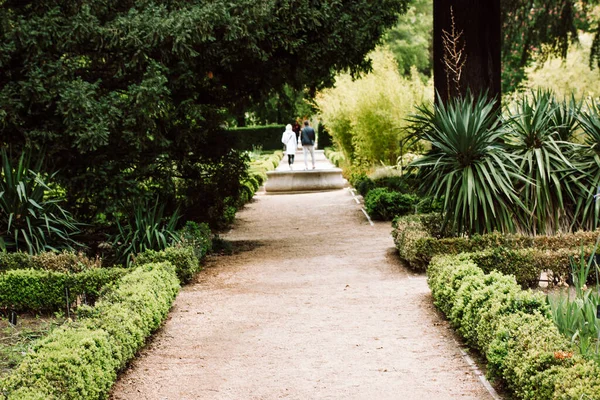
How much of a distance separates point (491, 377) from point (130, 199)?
639 cm

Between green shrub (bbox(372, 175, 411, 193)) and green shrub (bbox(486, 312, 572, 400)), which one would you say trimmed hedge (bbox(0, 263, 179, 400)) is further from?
green shrub (bbox(372, 175, 411, 193))

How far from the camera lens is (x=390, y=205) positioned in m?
15.6

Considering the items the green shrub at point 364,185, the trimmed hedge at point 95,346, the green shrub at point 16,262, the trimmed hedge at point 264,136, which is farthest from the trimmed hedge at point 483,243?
the trimmed hedge at point 264,136

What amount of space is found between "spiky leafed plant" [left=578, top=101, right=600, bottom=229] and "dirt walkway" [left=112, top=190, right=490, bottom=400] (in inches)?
91.7

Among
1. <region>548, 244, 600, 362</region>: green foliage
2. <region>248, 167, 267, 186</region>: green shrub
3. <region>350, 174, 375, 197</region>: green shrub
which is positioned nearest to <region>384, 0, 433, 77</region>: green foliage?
<region>248, 167, 267, 186</region>: green shrub

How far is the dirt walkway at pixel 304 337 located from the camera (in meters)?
5.86

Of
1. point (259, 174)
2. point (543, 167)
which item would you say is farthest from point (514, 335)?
point (259, 174)

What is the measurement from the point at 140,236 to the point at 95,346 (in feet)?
16.2

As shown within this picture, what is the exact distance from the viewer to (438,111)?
33.3 feet

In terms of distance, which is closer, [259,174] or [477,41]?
[477,41]

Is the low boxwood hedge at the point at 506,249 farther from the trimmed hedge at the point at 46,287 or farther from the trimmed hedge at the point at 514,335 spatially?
the trimmed hedge at the point at 46,287

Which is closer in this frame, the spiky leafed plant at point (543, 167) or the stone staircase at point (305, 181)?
the spiky leafed plant at point (543, 167)

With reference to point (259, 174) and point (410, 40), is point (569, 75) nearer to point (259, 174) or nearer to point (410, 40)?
point (410, 40)

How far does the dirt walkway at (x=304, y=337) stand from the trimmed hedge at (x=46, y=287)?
88 centimetres
